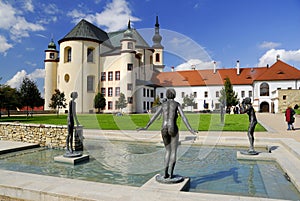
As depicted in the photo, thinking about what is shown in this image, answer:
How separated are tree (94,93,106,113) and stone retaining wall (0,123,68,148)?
4001 cm

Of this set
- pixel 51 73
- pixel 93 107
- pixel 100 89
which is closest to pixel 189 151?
pixel 93 107

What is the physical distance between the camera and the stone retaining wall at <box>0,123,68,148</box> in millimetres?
10539

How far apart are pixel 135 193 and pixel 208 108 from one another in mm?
59818

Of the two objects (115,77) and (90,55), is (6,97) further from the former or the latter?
(115,77)

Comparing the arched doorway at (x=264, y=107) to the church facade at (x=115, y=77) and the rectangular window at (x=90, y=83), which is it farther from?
the rectangular window at (x=90, y=83)

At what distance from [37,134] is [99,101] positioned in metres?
41.8

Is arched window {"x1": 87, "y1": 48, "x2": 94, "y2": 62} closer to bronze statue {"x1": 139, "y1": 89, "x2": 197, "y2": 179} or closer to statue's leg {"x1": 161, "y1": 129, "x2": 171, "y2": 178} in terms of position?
bronze statue {"x1": 139, "y1": 89, "x2": 197, "y2": 179}

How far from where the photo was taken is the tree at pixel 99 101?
172 ft

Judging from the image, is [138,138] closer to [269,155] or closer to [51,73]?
[269,155]

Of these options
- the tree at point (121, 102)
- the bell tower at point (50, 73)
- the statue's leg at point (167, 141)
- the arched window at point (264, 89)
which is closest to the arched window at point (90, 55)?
the bell tower at point (50, 73)

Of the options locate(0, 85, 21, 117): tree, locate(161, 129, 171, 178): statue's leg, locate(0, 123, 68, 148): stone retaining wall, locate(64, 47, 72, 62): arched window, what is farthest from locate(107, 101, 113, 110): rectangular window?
locate(161, 129, 171, 178): statue's leg

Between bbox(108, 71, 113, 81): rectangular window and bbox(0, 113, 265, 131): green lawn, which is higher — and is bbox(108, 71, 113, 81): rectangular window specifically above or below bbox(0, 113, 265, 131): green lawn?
above

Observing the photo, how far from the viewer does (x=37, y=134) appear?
1109 centimetres

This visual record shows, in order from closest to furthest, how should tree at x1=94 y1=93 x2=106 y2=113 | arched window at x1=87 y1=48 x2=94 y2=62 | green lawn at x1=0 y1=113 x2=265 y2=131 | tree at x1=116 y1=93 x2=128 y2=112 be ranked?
1. green lawn at x1=0 y1=113 x2=265 y2=131
2. tree at x1=116 y1=93 x2=128 y2=112
3. tree at x1=94 y1=93 x2=106 y2=113
4. arched window at x1=87 y1=48 x2=94 y2=62
